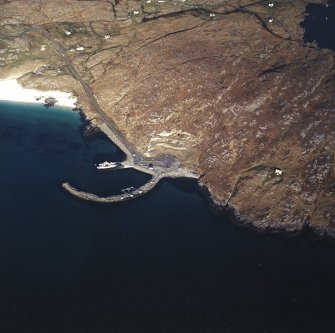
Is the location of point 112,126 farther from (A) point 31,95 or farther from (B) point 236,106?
(B) point 236,106

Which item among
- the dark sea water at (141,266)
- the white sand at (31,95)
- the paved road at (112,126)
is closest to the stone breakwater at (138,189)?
the dark sea water at (141,266)

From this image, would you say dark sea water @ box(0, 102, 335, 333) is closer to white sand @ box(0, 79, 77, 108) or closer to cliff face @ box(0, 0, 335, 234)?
cliff face @ box(0, 0, 335, 234)

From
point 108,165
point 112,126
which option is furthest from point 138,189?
point 112,126

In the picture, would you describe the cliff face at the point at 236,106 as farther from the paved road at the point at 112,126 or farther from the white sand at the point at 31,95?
the white sand at the point at 31,95

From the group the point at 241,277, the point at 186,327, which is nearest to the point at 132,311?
the point at 186,327

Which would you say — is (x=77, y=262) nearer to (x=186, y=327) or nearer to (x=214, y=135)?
(x=186, y=327)

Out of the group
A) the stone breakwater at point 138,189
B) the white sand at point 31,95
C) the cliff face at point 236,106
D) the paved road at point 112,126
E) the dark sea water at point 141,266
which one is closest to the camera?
the dark sea water at point 141,266

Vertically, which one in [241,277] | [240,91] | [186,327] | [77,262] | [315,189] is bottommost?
[186,327]
